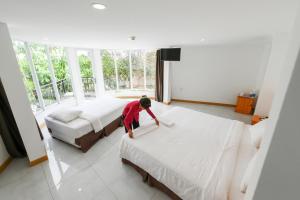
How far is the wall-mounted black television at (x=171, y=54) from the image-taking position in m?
4.44

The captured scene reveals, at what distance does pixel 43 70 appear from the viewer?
3.90 meters

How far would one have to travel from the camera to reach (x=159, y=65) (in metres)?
5.31

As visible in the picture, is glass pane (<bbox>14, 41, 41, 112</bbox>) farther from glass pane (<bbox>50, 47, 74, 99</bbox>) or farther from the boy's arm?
the boy's arm

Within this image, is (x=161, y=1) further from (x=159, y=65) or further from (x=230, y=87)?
(x=230, y=87)

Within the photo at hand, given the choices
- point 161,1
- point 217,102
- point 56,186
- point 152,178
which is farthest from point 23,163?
point 217,102

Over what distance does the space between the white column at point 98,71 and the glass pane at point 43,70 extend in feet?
5.55

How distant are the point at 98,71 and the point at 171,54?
3.13 meters

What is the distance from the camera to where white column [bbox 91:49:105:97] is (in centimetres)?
537

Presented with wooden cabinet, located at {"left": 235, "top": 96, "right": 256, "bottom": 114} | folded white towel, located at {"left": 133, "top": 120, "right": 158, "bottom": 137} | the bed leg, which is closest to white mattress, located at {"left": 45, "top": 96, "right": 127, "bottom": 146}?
folded white towel, located at {"left": 133, "top": 120, "right": 158, "bottom": 137}

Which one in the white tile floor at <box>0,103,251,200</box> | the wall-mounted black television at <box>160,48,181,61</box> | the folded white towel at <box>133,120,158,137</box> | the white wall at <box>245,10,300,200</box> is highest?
the wall-mounted black television at <box>160,48,181,61</box>

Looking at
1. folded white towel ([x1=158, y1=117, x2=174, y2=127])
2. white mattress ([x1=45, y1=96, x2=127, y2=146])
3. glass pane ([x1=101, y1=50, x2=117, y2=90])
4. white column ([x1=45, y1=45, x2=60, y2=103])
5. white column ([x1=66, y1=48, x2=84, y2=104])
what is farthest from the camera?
glass pane ([x1=101, y1=50, x2=117, y2=90])

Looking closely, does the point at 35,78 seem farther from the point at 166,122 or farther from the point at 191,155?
the point at 191,155

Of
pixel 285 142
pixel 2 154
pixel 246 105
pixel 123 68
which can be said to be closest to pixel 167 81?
pixel 123 68

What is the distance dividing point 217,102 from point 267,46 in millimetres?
2315
